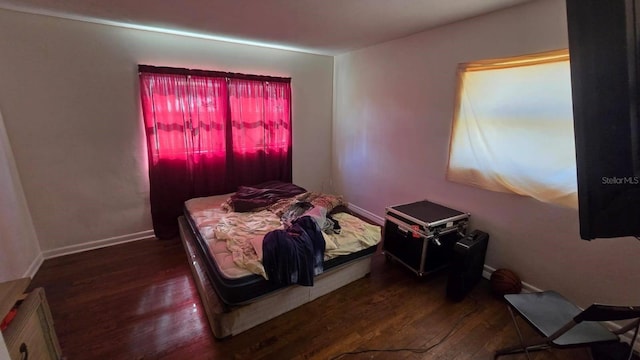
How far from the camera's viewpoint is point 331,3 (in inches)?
78.4

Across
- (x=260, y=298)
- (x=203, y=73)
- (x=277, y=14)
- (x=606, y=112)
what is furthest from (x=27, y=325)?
(x=203, y=73)

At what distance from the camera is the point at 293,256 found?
6.35 ft

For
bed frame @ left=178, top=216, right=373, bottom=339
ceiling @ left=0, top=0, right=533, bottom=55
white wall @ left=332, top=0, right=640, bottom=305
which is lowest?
bed frame @ left=178, top=216, right=373, bottom=339

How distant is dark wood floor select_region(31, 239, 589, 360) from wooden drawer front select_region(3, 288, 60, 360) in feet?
1.06

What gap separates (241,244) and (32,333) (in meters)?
1.15

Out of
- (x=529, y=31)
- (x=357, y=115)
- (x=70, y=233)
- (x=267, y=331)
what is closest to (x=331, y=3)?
(x=529, y=31)

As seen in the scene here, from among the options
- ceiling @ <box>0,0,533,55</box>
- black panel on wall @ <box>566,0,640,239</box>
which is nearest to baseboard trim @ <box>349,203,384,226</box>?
ceiling @ <box>0,0,533,55</box>

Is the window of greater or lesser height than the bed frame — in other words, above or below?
above

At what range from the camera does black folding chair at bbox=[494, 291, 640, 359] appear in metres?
1.14

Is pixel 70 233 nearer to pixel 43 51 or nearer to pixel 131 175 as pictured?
pixel 131 175

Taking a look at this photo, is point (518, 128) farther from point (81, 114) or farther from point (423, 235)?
point (81, 114)

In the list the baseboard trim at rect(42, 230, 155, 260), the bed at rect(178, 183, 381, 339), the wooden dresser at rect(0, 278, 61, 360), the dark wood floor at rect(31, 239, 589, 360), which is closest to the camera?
the wooden dresser at rect(0, 278, 61, 360)

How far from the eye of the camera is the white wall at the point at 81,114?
240cm

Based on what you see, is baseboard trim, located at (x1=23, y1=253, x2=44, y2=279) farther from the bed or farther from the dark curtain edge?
the dark curtain edge
